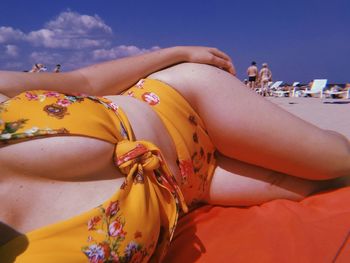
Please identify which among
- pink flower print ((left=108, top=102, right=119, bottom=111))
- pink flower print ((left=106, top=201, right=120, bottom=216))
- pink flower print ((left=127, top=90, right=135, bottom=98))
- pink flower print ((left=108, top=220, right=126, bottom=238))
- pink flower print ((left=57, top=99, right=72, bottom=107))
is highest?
pink flower print ((left=57, top=99, right=72, bottom=107))

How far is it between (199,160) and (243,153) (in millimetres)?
165

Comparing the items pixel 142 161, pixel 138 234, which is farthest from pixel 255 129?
pixel 138 234

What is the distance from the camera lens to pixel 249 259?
1.04 meters

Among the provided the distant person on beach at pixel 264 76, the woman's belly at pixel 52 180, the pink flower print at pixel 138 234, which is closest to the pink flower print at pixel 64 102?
the woman's belly at pixel 52 180

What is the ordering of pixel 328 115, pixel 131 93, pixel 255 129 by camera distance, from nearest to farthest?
pixel 255 129, pixel 131 93, pixel 328 115

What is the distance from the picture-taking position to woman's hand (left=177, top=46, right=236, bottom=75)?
4.48ft

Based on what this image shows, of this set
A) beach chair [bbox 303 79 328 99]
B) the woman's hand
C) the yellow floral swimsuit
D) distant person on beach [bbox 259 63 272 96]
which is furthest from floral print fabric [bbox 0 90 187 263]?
distant person on beach [bbox 259 63 272 96]

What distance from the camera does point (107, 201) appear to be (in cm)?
88

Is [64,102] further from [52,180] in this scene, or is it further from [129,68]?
[129,68]

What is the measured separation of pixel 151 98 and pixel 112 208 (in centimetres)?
51

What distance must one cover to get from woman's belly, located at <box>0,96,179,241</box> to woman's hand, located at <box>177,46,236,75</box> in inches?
23.1

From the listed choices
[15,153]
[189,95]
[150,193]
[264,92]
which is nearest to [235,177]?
[189,95]

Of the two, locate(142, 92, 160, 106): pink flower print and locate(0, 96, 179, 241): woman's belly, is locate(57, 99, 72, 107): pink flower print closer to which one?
locate(0, 96, 179, 241): woman's belly

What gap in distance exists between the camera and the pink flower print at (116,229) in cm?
85
